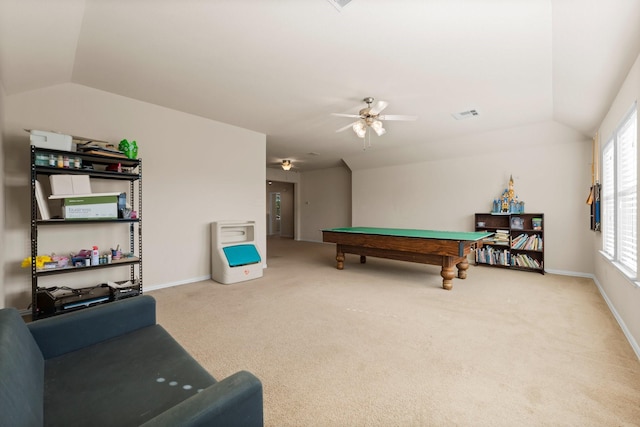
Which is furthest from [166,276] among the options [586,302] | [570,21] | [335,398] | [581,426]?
[586,302]

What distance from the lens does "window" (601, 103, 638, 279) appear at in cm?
244

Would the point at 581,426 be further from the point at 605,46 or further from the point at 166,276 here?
the point at 166,276

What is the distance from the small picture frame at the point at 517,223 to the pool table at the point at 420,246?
1.27 meters

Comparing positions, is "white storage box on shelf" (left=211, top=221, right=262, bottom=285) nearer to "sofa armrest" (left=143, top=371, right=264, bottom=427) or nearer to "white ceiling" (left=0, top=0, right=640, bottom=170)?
"white ceiling" (left=0, top=0, right=640, bottom=170)

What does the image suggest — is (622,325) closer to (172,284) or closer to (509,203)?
(509,203)

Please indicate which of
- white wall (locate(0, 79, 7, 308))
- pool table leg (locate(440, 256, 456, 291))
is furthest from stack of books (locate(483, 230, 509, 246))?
white wall (locate(0, 79, 7, 308))

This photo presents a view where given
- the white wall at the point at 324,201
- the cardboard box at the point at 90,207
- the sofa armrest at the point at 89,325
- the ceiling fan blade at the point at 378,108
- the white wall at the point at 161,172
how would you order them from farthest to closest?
1. the white wall at the point at 324,201
2. the ceiling fan blade at the point at 378,108
3. the white wall at the point at 161,172
4. the cardboard box at the point at 90,207
5. the sofa armrest at the point at 89,325

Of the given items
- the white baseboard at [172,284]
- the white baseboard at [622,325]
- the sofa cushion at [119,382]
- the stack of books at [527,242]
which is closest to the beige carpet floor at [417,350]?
the white baseboard at [622,325]

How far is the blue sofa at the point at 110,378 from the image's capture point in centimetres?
83

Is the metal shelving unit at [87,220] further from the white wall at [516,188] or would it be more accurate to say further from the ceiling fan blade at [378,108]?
the white wall at [516,188]

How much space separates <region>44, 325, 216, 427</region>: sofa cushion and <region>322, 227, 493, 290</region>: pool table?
331 cm

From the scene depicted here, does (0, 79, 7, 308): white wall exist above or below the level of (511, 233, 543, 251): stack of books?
above

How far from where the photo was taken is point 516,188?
515cm

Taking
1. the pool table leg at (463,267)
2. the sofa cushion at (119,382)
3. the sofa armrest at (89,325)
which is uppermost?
the sofa armrest at (89,325)
